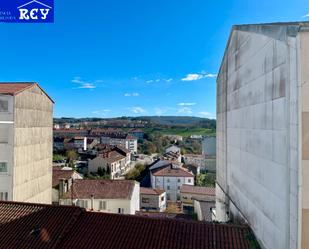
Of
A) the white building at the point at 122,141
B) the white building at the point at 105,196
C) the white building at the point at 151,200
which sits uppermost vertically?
the white building at the point at 122,141

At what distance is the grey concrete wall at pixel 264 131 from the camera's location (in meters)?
6.43

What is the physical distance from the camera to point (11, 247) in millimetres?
9203

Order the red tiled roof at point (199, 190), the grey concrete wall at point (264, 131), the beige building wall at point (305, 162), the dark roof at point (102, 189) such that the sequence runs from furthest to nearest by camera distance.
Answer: the red tiled roof at point (199, 190)
the dark roof at point (102, 189)
the grey concrete wall at point (264, 131)
the beige building wall at point (305, 162)

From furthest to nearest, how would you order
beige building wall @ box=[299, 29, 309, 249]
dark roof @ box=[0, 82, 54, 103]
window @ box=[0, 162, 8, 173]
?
window @ box=[0, 162, 8, 173]
dark roof @ box=[0, 82, 54, 103]
beige building wall @ box=[299, 29, 309, 249]

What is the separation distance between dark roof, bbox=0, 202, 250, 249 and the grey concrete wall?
1.27 meters

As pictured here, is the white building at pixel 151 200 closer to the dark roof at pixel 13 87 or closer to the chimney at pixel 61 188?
the chimney at pixel 61 188

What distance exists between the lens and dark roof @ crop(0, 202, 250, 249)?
918 cm

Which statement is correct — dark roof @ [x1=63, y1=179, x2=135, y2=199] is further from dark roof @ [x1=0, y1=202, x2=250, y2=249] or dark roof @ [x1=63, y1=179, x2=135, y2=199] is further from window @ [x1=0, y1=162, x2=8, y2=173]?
dark roof @ [x1=0, y1=202, x2=250, y2=249]

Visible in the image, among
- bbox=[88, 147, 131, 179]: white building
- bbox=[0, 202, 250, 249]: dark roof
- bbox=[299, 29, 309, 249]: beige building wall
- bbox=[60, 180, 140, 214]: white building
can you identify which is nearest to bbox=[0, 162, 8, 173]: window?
bbox=[0, 202, 250, 249]: dark roof

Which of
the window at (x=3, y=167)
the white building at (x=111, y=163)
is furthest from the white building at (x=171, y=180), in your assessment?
the window at (x=3, y=167)

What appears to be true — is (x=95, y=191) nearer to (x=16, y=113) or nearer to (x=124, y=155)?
(x=16, y=113)

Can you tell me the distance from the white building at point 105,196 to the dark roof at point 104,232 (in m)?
13.6

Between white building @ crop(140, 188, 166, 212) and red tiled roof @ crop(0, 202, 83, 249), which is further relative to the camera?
white building @ crop(140, 188, 166, 212)

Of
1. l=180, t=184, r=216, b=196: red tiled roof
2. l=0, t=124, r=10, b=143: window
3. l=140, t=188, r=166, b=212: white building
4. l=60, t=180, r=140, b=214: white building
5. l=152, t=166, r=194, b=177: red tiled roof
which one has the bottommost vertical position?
l=140, t=188, r=166, b=212: white building
